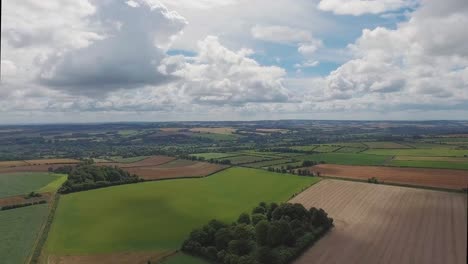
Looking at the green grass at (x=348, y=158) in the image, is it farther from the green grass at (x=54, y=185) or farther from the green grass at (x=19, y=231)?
the green grass at (x=19, y=231)

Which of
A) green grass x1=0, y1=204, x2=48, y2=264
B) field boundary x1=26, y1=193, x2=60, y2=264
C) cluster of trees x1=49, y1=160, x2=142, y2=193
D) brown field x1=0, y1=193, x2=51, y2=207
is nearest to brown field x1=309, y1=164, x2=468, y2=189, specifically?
cluster of trees x1=49, y1=160, x2=142, y2=193

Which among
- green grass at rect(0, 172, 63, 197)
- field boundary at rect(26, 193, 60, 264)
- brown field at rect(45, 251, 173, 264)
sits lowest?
brown field at rect(45, 251, 173, 264)

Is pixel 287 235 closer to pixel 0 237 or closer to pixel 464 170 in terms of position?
pixel 0 237

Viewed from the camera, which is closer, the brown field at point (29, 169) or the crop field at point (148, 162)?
the brown field at point (29, 169)

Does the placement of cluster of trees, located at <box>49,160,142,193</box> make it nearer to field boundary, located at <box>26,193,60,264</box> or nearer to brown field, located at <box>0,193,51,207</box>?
brown field, located at <box>0,193,51,207</box>

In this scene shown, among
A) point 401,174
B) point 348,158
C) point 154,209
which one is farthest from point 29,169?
point 401,174

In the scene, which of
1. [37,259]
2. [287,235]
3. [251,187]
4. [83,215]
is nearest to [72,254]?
[37,259]

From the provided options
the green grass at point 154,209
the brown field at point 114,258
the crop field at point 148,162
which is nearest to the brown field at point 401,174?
the green grass at point 154,209
